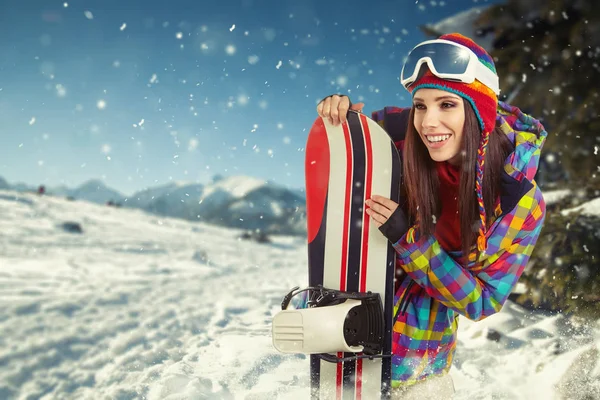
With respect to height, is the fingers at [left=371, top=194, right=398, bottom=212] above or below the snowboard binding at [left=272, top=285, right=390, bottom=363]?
above

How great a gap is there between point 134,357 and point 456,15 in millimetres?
3511

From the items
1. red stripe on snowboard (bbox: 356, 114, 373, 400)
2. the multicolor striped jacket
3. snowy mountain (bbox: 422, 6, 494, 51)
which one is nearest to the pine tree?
snowy mountain (bbox: 422, 6, 494, 51)

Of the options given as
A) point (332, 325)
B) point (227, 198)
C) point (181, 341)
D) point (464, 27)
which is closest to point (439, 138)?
point (332, 325)

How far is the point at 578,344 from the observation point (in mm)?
2850

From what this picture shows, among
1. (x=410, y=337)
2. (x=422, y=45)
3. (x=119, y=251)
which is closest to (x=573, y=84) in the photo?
(x=422, y=45)

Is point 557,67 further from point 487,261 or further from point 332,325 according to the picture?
point 332,325

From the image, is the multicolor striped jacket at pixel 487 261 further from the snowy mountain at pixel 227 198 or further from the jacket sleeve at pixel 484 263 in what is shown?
the snowy mountain at pixel 227 198

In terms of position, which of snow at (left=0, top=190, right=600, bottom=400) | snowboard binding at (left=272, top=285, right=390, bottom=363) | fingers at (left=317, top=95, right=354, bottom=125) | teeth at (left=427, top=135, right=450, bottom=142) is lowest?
snow at (left=0, top=190, right=600, bottom=400)

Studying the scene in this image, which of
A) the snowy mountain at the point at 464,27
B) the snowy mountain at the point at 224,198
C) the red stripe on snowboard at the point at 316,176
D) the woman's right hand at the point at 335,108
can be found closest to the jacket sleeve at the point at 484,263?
the red stripe on snowboard at the point at 316,176

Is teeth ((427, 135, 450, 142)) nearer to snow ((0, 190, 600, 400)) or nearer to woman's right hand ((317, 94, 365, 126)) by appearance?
woman's right hand ((317, 94, 365, 126))

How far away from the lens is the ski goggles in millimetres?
1523

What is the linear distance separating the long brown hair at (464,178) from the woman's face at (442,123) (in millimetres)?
24

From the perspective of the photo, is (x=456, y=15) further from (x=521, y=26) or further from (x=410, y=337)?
(x=410, y=337)

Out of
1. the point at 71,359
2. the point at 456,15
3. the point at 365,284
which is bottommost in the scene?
the point at 71,359
